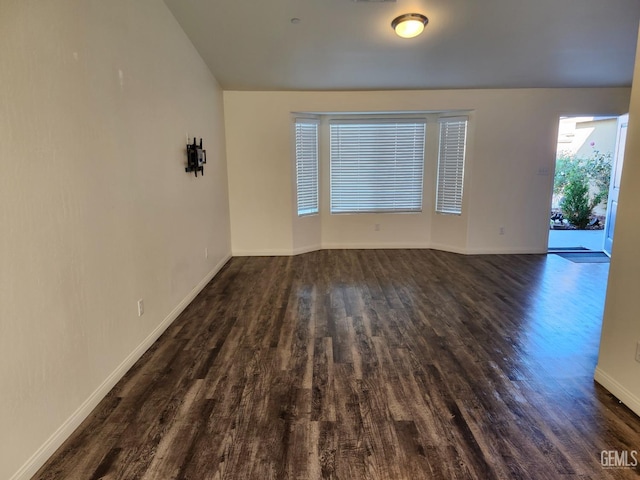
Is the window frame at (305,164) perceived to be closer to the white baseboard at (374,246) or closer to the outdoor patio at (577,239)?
the white baseboard at (374,246)

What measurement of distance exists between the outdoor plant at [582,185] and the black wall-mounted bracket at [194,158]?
25.7 ft

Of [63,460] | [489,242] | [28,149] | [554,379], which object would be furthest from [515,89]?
[63,460]

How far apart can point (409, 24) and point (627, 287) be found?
9.54 ft

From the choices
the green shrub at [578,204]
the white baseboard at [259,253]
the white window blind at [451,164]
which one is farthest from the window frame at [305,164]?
the green shrub at [578,204]

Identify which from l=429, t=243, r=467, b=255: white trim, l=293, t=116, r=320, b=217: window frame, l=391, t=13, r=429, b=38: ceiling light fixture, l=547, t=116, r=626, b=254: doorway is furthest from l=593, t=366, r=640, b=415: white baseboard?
l=547, t=116, r=626, b=254: doorway

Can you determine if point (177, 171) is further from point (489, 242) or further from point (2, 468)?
point (489, 242)

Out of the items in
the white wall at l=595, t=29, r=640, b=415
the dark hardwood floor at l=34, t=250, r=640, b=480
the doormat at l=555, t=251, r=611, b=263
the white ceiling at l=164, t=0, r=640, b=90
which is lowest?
the dark hardwood floor at l=34, t=250, r=640, b=480

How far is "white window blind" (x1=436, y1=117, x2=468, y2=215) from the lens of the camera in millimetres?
5676

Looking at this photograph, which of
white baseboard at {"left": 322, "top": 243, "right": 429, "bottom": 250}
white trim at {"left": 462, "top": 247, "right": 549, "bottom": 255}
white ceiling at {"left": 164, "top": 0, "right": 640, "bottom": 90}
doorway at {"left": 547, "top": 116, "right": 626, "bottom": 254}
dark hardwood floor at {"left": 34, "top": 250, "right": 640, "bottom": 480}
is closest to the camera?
dark hardwood floor at {"left": 34, "top": 250, "right": 640, "bottom": 480}

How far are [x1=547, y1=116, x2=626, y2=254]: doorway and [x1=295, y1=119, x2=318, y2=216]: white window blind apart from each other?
15.7ft

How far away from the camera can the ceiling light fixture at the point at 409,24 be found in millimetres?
3565

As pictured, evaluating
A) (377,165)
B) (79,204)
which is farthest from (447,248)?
(79,204)

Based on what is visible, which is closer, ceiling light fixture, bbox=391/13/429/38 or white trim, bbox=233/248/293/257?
ceiling light fixture, bbox=391/13/429/38

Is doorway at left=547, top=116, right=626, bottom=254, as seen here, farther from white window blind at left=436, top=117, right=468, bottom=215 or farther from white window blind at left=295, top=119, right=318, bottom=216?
white window blind at left=295, top=119, right=318, bottom=216
